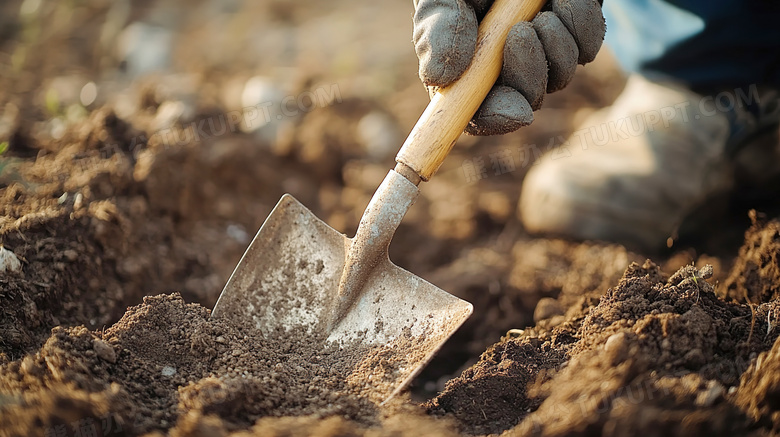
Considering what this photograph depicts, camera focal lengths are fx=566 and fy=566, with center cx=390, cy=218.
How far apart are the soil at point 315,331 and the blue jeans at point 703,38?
2.04 feet

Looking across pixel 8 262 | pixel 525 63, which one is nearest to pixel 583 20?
pixel 525 63

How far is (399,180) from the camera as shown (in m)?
1.73

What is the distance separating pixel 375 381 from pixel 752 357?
0.94 meters

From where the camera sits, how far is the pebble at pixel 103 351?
1.42 m

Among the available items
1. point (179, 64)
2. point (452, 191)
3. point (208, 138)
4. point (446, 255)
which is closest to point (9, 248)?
point (208, 138)

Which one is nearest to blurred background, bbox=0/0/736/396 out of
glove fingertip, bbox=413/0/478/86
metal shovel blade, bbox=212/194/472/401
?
metal shovel blade, bbox=212/194/472/401

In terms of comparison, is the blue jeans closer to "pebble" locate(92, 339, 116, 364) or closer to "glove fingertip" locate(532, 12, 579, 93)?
"glove fingertip" locate(532, 12, 579, 93)

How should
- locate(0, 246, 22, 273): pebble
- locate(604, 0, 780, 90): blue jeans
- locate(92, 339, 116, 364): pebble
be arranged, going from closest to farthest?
locate(92, 339, 116, 364): pebble < locate(0, 246, 22, 273): pebble < locate(604, 0, 780, 90): blue jeans

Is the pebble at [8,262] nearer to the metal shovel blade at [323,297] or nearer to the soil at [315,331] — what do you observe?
the soil at [315,331]

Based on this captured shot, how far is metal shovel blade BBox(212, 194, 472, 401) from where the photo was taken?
167 cm

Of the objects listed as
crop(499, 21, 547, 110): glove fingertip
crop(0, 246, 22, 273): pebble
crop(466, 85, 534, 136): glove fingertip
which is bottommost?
crop(0, 246, 22, 273): pebble

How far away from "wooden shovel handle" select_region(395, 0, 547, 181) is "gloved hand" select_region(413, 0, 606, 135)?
0.11 ft

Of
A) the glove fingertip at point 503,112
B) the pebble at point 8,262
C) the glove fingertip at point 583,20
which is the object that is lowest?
the pebble at point 8,262

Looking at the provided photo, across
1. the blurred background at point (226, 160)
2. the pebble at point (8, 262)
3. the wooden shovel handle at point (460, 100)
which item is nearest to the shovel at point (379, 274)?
the wooden shovel handle at point (460, 100)
